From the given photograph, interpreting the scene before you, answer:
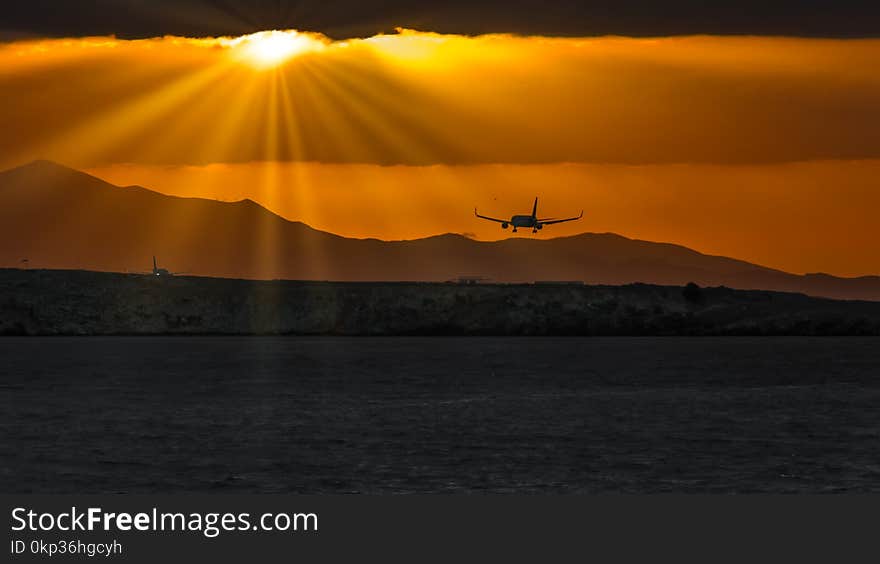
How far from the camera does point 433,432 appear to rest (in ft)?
292

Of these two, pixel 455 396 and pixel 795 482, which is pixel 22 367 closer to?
pixel 455 396

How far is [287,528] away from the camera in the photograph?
143 feet

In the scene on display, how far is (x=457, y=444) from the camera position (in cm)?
8162

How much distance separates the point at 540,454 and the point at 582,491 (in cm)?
1415

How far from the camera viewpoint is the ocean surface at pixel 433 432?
6650 centimetres

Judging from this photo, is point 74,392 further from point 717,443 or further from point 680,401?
point 717,443

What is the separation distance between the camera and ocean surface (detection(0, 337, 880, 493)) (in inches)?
2618

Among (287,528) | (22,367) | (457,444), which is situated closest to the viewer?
(287,528)

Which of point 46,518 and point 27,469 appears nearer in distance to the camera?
point 46,518

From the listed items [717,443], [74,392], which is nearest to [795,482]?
[717,443]

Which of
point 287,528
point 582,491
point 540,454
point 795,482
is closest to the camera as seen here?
point 287,528

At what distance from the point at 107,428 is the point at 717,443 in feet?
122

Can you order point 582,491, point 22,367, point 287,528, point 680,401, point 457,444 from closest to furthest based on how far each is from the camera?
point 287,528, point 582,491, point 457,444, point 680,401, point 22,367

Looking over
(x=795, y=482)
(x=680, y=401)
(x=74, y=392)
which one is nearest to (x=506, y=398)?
(x=680, y=401)
